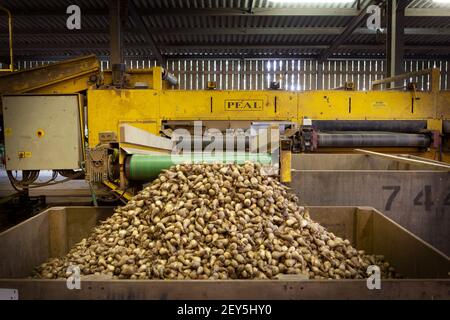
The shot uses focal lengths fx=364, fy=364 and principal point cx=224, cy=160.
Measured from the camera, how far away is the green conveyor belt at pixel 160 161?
9.24 ft

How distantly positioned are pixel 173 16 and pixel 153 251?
7.21m

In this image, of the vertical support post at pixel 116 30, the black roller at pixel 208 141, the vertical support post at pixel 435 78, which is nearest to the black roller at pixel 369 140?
the vertical support post at pixel 435 78

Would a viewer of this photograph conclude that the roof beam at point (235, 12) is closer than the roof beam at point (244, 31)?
Yes

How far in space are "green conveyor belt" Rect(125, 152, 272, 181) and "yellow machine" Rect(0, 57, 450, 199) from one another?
226 centimetres

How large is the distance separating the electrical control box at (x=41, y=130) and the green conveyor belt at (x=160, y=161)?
98.4 inches

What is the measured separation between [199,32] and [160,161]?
23.0 feet

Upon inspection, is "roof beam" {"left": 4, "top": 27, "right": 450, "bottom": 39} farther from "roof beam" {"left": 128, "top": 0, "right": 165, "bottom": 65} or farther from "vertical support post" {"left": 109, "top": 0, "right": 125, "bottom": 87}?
"vertical support post" {"left": 109, "top": 0, "right": 125, "bottom": 87}

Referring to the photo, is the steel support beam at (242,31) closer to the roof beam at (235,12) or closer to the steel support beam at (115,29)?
the roof beam at (235,12)

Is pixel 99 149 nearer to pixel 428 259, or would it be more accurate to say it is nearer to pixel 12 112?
pixel 428 259

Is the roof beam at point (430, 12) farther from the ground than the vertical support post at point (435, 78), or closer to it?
farther from the ground

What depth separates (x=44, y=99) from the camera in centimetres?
502

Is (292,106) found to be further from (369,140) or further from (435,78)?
(435,78)

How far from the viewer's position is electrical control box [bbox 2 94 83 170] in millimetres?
5035

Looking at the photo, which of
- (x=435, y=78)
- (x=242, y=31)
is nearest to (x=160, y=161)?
(x=435, y=78)
